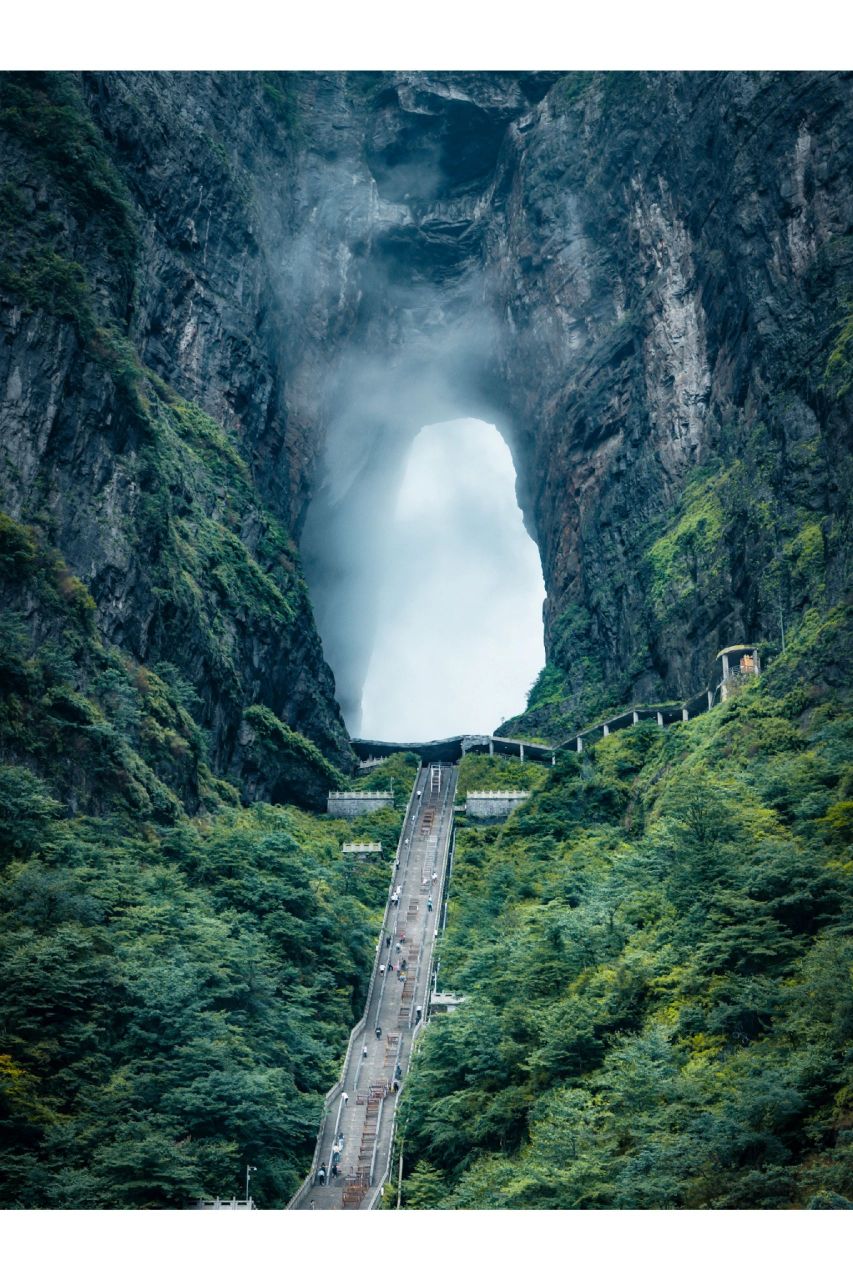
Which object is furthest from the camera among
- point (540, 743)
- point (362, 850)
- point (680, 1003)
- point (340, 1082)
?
point (540, 743)

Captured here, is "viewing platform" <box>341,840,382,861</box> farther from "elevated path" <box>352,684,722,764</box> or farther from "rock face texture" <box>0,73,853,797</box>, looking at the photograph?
"elevated path" <box>352,684,722,764</box>

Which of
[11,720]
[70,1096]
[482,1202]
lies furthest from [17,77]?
[482,1202]

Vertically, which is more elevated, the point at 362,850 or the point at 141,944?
the point at 362,850

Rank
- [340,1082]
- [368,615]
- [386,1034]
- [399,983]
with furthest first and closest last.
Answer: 1. [368,615]
2. [399,983]
3. [386,1034]
4. [340,1082]

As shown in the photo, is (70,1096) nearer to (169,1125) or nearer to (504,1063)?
(169,1125)

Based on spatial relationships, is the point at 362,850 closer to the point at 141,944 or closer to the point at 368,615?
the point at 141,944

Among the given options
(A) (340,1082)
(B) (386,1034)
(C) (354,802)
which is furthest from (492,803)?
(A) (340,1082)
